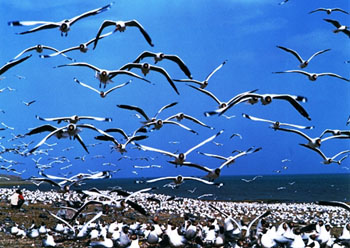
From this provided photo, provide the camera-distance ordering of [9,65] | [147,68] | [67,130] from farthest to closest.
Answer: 1. [147,68]
2. [67,130]
3. [9,65]

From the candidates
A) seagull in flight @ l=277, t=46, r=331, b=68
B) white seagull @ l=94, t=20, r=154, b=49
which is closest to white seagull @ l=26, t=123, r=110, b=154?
white seagull @ l=94, t=20, r=154, b=49

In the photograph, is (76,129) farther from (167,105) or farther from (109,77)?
→ (167,105)

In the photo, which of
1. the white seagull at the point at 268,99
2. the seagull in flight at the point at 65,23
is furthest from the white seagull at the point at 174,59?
the seagull in flight at the point at 65,23

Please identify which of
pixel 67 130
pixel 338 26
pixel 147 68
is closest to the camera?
pixel 67 130

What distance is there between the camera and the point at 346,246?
1555 centimetres

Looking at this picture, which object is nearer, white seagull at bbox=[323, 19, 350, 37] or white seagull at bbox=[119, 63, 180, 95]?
white seagull at bbox=[119, 63, 180, 95]

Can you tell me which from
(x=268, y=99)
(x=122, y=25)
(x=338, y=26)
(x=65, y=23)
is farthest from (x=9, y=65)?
(x=338, y=26)

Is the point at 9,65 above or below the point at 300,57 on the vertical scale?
below

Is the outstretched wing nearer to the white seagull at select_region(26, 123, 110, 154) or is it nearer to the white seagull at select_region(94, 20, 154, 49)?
the white seagull at select_region(94, 20, 154, 49)

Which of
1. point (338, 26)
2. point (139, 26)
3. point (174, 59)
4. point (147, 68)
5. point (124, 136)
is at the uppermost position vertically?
point (338, 26)

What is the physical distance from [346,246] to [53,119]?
34.4 ft

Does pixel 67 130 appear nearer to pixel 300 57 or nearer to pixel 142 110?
pixel 142 110

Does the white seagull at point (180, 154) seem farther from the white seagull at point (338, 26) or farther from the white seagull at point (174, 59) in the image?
the white seagull at point (338, 26)

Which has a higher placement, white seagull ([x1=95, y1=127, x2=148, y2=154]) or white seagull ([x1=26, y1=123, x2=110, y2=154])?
white seagull ([x1=95, y1=127, x2=148, y2=154])
